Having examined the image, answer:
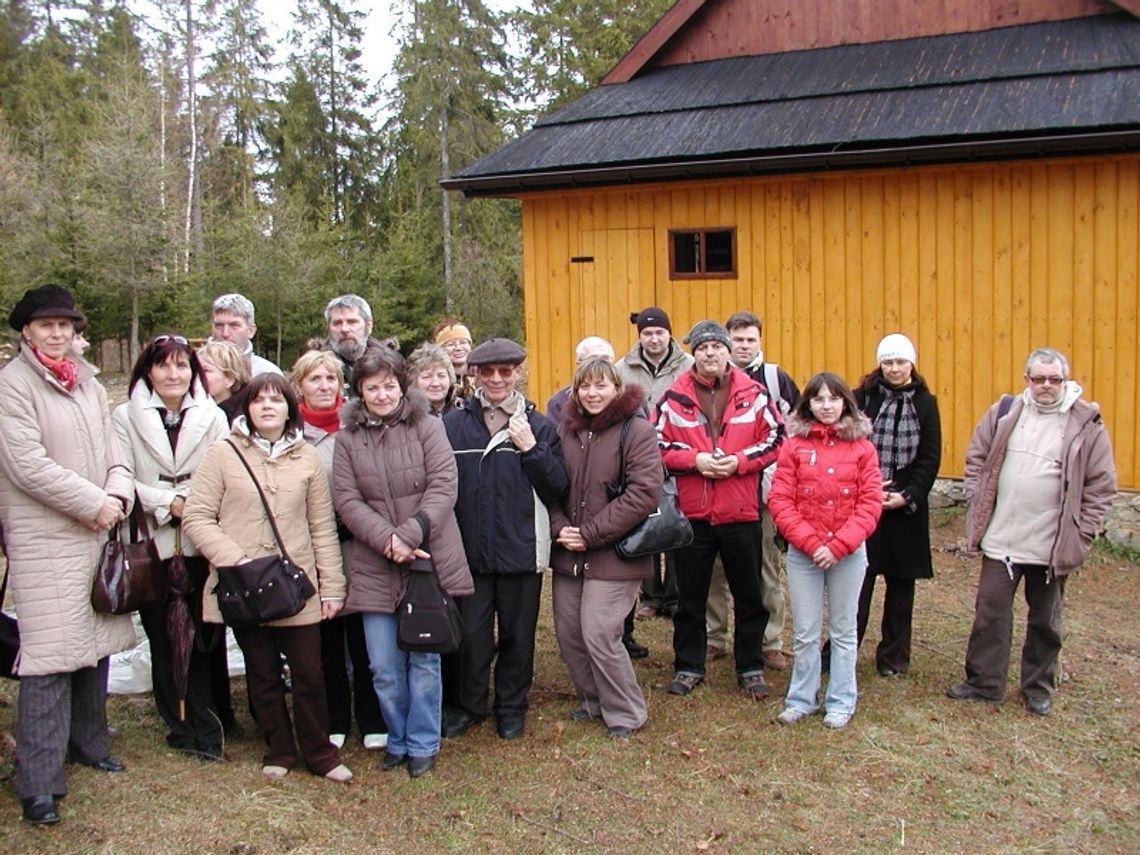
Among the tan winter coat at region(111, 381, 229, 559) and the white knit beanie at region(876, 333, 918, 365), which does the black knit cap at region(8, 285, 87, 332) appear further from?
the white knit beanie at region(876, 333, 918, 365)

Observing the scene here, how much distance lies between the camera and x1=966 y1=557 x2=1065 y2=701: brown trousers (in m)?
5.70

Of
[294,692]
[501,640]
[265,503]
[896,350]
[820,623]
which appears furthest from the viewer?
[896,350]

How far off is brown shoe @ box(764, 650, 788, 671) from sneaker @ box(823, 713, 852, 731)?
2.91ft

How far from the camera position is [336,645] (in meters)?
5.17

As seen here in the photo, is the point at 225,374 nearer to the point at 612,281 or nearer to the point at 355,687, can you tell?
the point at 355,687

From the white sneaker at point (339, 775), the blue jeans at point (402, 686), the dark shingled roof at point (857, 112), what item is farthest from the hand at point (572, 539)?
the dark shingled roof at point (857, 112)

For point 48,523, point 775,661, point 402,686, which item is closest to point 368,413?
point 402,686

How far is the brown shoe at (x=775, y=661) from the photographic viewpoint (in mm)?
6398

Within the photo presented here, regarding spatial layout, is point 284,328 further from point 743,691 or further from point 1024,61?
point 743,691

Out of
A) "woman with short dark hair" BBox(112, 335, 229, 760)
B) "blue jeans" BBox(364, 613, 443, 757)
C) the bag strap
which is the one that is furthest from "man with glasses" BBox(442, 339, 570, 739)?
"woman with short dark hair" BBox(112, 335, 229, 760)

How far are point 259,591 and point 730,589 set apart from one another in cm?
252

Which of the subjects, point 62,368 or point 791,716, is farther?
point 791,716

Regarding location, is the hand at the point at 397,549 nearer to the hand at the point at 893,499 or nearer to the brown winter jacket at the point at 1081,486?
the hand at the point at 893,499

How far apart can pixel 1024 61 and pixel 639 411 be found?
6.99 metres
